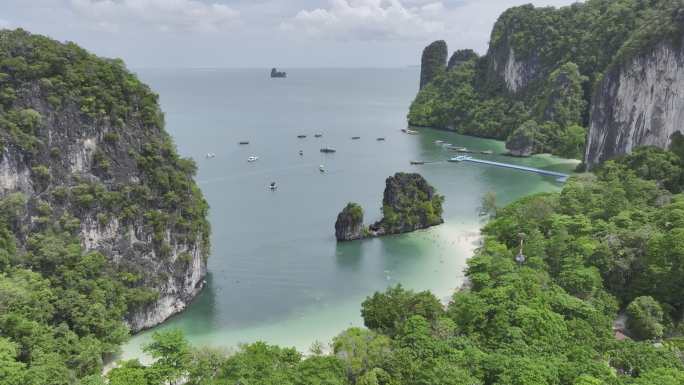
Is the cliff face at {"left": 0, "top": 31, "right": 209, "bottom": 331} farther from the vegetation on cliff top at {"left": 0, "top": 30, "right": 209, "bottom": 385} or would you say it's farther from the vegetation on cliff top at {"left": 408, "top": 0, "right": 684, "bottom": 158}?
the vegetation on cliff top at {"left": 408, "top": 0, "right": 684, "bottom": 158}

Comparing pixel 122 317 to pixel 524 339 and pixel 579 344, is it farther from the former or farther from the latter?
pixel 579 344

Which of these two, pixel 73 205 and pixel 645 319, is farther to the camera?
pixel 73 205

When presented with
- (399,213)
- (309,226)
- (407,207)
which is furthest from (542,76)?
(309,226)

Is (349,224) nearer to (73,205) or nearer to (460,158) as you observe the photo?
(73,205)

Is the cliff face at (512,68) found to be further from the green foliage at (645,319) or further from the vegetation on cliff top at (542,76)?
the green foliage at (645,319)

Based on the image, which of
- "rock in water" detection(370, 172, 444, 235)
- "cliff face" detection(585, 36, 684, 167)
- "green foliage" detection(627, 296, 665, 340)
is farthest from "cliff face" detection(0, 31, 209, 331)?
"cliff face" detection(585, 36, 684, 167)
